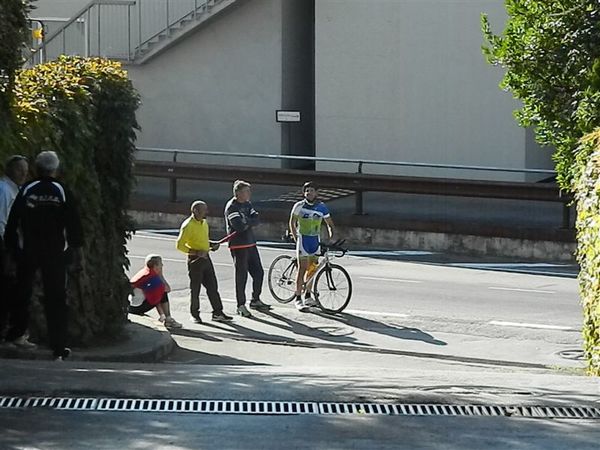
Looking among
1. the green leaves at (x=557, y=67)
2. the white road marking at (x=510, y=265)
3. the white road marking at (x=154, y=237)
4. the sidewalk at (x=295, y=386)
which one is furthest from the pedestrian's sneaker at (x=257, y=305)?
the white road marking at (x=154, y=237)

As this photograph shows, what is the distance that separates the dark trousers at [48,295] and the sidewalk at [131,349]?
0.71 ft

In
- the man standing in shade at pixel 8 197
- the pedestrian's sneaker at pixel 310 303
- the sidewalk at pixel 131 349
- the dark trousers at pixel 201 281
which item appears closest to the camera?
the man standing in shade at pixel 8 197

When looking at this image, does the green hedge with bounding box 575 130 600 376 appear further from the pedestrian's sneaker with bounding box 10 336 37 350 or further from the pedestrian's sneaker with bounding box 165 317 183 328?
the pedestrian's sneaker with bounding box 165 317 183 328

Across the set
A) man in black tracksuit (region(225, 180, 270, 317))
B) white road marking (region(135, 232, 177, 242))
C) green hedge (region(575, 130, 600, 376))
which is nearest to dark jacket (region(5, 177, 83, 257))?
green hedge (region(575, 130, 600, 376))

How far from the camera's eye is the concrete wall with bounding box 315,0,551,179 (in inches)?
1134

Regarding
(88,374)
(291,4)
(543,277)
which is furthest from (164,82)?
(88,374)

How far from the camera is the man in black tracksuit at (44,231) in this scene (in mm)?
10508

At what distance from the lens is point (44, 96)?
507 inches

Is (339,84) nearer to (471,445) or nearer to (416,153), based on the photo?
(416,153)

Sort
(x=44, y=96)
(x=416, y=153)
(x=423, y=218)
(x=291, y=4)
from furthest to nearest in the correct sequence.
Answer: (x=291, y=4)
(x=416, y=153)
(x=423, y=218)
(x=44, y=96)

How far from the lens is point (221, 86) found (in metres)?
32.2

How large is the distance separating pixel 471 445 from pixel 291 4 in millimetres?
25328

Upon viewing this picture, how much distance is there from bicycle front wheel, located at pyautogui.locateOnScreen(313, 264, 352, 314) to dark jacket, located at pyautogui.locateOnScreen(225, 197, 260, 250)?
1.03 metres

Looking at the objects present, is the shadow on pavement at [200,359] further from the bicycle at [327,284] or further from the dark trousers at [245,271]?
the bicycle at [327,284]
